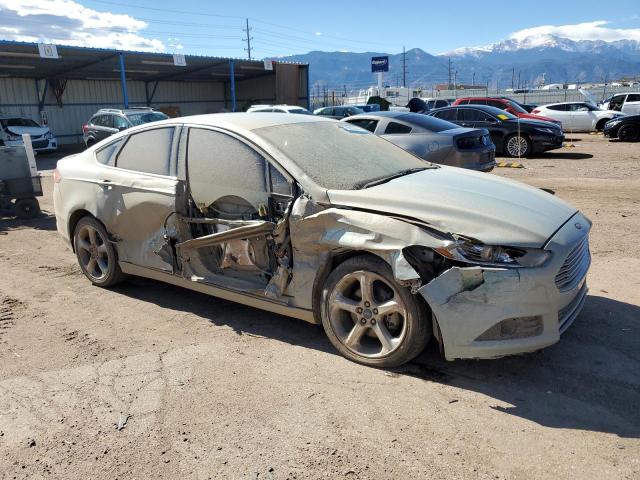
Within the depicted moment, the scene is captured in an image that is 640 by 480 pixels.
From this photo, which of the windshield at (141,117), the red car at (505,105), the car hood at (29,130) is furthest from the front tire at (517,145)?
the car hood at (29,130)

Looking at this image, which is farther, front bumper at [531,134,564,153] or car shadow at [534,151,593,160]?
car shadow at [534,151,593,160]

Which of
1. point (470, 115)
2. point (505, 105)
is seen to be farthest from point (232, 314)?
point (505, 105)

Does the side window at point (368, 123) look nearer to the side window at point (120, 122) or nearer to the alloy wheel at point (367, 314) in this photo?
the alloy wheel at point (367, 314)

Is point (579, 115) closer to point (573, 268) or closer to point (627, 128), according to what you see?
point (627, 128)

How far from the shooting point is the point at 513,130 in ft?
49.9

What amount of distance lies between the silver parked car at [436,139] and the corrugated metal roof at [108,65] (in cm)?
1870

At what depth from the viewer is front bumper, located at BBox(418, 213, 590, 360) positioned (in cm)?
311

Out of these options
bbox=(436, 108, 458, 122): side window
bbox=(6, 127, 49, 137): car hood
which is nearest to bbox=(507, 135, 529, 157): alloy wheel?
bbox=(436, 108, 458, 122): side window

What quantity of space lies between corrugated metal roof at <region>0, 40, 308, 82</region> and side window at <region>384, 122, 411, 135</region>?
18.7m

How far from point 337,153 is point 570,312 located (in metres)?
2.03

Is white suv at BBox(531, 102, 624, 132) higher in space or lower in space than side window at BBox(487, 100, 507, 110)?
lower

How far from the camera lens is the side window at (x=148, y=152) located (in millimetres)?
4660

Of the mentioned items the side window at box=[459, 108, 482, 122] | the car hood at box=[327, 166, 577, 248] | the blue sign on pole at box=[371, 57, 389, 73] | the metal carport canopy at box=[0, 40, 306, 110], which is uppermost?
the blue sign on pole at box=[371, 57, 389, 73]

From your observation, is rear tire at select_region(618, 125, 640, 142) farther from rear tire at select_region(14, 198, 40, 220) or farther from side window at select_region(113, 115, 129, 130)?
rear tire at select_region(14, 198, 40, 220)
